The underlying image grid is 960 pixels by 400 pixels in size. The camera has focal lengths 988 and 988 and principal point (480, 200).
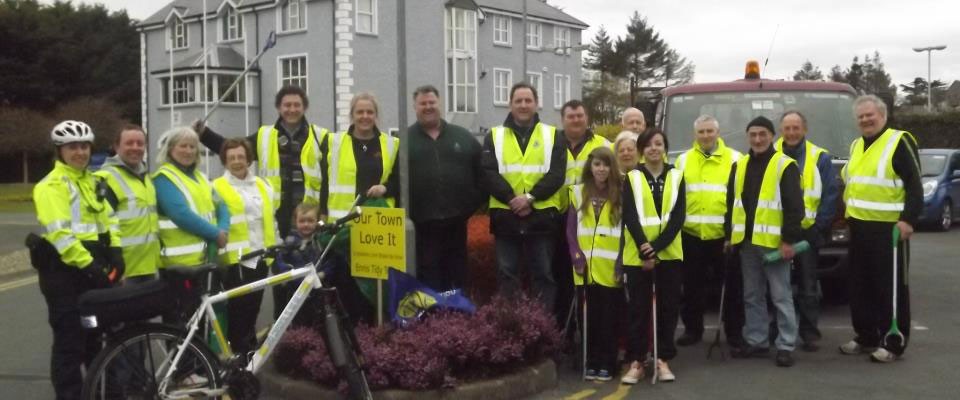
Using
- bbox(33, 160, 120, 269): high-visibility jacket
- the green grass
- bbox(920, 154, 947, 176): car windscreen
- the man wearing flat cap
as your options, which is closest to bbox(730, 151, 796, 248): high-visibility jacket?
the man wearing flat cap

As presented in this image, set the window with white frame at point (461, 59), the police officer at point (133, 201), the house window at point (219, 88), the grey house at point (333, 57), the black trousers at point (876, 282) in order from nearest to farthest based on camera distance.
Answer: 1. the police officer at point (133, 201)
2. the black trousers at point (876, 282)
3. the grey house at point (333, 57)
4. the house window at point (219, 88)
5. the window with white frame at point (461, 59)

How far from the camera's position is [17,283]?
13.9 m

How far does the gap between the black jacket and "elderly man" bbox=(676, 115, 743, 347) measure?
4.15ft

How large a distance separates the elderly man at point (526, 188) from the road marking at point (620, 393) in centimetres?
88

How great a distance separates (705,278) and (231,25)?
45051 mm

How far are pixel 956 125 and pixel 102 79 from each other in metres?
47.7

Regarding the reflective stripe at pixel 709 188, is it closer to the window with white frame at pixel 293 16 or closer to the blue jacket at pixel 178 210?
the blue jacket at pixel 178 210

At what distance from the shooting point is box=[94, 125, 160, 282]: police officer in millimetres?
6410

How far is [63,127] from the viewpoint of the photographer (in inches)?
241

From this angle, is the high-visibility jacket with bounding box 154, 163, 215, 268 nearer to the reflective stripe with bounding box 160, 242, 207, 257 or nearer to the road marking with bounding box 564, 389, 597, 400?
the reflective stripe with bounding box 160, 242, 207, 257

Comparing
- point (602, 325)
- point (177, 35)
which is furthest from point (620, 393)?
point (177, 35)

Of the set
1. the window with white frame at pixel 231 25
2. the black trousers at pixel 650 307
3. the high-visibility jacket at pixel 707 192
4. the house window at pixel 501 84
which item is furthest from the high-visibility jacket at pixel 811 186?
the house window at pixel 501 84

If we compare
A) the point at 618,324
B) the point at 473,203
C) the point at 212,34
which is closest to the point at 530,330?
the point at 618,324

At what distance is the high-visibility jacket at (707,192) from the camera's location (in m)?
8.10
